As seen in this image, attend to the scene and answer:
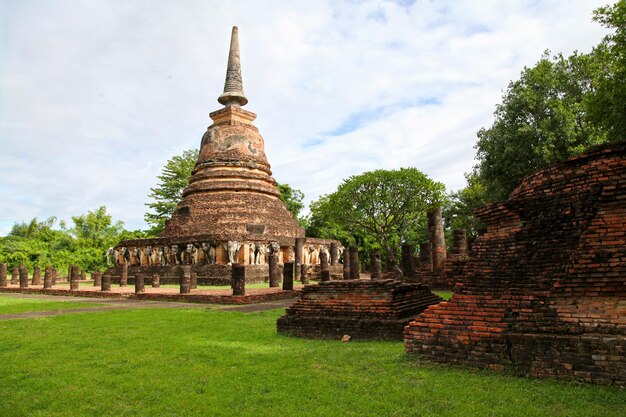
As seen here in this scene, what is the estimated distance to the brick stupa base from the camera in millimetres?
6855

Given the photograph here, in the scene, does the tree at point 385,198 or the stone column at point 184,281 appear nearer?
the stone column at point 184,281

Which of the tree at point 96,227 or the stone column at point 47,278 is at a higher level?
the tree at point 96,227

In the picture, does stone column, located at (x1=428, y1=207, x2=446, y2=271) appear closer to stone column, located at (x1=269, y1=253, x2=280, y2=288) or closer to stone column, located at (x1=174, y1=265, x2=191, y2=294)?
stone column, located at (x1=269, y1=253, x2=280, y2=288)

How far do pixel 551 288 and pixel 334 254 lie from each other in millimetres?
24009

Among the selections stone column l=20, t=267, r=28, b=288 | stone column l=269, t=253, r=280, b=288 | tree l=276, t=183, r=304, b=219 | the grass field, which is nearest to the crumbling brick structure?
the grass field

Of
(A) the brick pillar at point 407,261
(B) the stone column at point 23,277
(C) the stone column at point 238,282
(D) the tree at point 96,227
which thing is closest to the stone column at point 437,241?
(A) the brick pillar at point 407,261

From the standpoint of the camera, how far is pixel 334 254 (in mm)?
28594

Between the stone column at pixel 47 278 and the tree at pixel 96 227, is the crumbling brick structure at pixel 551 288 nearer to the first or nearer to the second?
the stone column at pixel 47 278

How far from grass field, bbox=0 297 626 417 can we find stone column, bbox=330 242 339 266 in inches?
821

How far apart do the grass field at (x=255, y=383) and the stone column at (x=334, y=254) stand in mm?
20855

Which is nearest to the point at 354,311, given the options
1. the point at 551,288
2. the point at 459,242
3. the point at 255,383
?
the point at 255,383

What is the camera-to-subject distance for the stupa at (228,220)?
2353cm

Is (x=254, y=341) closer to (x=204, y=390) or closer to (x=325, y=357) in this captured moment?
(x=325, y=357)

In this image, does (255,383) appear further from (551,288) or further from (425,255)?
(425,255)
